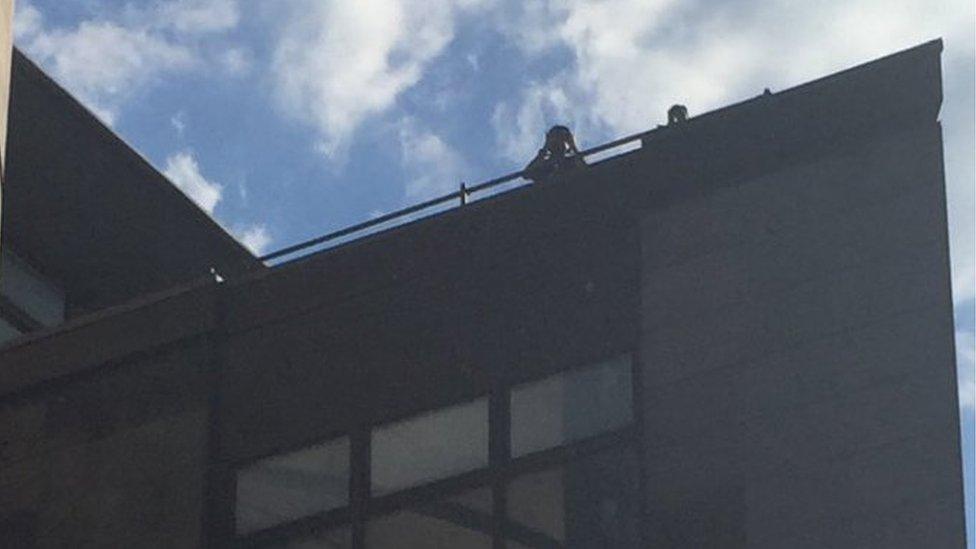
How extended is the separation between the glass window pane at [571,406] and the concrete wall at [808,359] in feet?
1.17

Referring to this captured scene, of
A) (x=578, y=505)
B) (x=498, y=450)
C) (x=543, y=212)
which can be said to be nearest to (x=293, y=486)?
(x=498, y=450)

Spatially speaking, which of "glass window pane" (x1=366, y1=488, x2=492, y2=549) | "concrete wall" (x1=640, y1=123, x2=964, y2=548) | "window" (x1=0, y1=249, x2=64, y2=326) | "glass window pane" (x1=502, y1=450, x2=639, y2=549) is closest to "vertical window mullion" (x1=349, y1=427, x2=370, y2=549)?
"glass window pane" (x1=366, y1=488, x2=492, y2=549)

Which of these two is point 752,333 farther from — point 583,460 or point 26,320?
point 26,320

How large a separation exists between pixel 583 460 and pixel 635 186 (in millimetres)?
2785

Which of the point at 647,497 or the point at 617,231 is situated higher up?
the point at 617,231

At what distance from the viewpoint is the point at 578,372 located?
21250 millimetres

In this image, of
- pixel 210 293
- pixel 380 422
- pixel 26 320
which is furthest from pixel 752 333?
pixel 26 320

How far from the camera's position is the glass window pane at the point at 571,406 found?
821 inches

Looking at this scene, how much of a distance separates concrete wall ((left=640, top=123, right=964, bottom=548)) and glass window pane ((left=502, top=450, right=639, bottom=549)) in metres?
0.33

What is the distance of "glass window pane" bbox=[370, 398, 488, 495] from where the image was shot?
71.3 feet

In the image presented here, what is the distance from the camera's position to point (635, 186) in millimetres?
21812

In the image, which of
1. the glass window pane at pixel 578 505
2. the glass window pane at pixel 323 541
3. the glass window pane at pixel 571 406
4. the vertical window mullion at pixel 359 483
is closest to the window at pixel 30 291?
the glass window pane at pixel 323 541

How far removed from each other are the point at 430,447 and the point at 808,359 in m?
4.00

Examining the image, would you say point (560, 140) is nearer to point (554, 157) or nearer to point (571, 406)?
point (554, 157)
